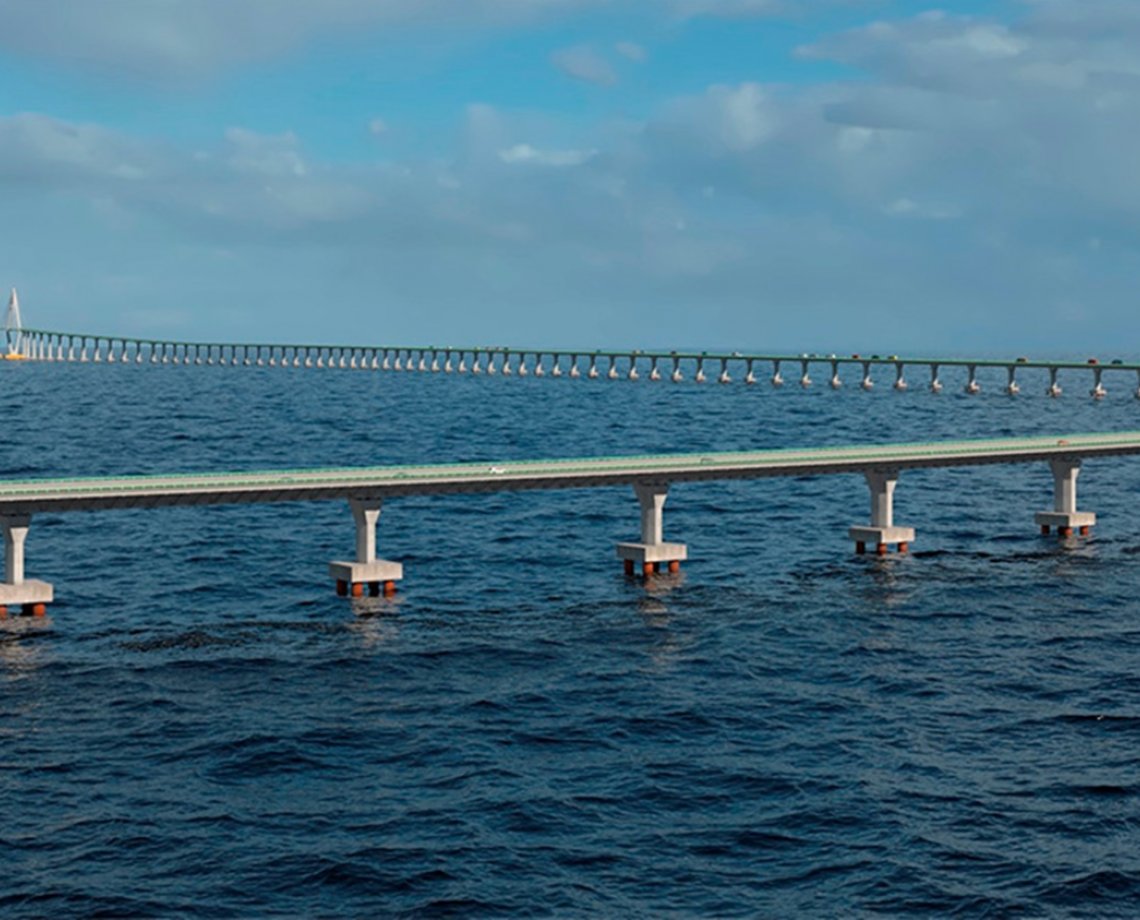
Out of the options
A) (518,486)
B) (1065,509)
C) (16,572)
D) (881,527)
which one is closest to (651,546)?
(518,486)

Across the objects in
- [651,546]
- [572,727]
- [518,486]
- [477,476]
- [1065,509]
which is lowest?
[572,727]

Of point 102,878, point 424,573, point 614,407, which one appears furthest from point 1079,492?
point 614,407

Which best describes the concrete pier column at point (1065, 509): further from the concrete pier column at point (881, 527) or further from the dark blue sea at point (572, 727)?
the concrete pier column at point (881, 527)

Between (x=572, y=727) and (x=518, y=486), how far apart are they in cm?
2134

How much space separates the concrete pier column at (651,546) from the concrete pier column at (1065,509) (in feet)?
66.1

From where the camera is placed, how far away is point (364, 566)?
53.5 meters

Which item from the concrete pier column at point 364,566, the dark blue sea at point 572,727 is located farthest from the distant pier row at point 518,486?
the dark blue sea at point 572,727

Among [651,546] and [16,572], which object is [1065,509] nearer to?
[651,546]

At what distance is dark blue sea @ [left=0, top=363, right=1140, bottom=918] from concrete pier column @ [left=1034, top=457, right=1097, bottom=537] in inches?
43.5

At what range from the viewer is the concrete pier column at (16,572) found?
48.5 meters

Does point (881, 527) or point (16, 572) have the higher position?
point (881, 527)

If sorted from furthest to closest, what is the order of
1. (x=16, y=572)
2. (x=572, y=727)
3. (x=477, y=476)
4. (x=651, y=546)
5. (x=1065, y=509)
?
(x=1065, y=509)
(x=651, y=546)
(x=477, y=476)
(x=16, y=572)
(x=572, y=727)

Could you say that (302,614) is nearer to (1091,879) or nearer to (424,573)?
(424,573)

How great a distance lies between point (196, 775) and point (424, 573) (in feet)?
90.7
